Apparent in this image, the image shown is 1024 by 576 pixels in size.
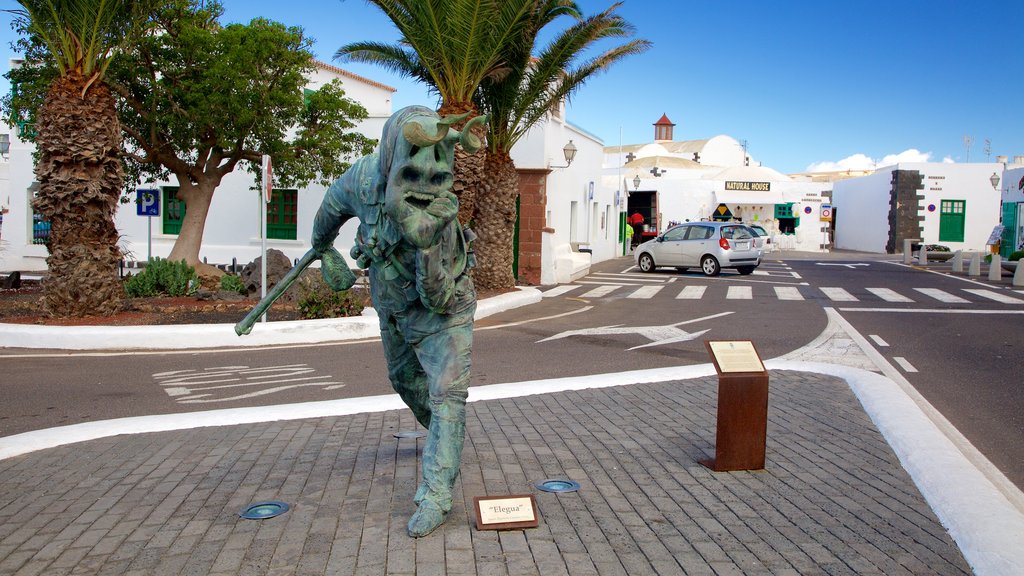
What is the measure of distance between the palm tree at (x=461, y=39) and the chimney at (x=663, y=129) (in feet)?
314

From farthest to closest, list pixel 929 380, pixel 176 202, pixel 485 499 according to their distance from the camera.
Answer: pixel 176 202 < pixel 929 380 < pixel 485 499

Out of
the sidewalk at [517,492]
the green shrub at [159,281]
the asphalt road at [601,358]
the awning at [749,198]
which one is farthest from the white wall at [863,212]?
the sidewalk at [517,492]

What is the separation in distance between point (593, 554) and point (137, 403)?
5.61 m

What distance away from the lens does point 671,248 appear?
2633 centimetres

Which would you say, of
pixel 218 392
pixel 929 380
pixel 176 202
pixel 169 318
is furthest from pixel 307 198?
pixel 929 380

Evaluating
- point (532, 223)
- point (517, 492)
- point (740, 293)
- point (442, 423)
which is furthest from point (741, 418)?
point (532, 223)

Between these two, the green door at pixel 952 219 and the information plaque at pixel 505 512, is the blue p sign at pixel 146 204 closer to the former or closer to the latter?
the information plaque at pixel 505 512

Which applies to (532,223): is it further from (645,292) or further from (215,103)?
(215,103)

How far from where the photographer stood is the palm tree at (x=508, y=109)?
1750 cm

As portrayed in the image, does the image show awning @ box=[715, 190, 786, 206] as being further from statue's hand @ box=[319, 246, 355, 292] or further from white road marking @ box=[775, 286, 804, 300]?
statue's hand @ box=[319, 246, 355, 292]

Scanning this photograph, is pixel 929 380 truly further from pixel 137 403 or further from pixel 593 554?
pixel 137 403

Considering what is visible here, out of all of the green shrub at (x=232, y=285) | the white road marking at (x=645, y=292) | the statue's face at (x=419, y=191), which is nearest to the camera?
the statue's face at (x=419, y=191)

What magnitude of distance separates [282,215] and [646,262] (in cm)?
1157

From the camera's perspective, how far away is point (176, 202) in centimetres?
2634
